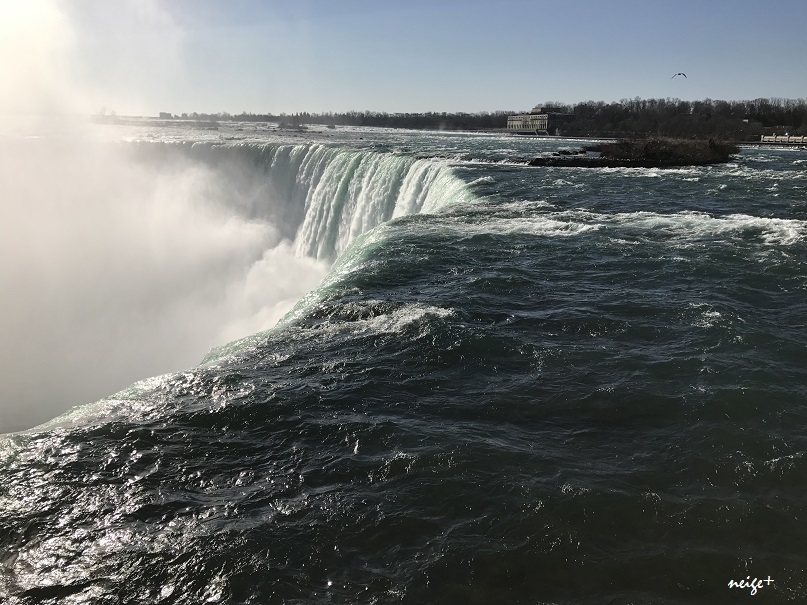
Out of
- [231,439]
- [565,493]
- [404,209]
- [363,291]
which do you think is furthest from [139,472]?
[404,209]

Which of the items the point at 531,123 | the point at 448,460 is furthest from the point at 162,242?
the point at 531,123

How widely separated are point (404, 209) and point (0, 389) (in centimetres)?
1497

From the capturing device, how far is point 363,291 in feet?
36.7

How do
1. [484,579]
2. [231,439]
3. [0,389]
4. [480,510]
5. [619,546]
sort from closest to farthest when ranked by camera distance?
[484,579]
[619,546]
[480,510]
[231,439]
[0,389]

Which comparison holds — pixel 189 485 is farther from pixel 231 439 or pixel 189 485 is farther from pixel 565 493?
pixel 565 493

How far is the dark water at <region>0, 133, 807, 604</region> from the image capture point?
4.67 metres

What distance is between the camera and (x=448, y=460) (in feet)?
20.2

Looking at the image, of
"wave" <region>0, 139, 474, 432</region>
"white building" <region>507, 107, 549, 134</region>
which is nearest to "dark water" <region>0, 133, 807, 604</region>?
"wave" <region>0, 139, 474, 432</region>

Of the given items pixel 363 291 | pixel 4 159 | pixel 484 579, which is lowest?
pixel 484 579

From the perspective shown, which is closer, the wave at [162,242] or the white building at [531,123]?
the wave at [162,242]

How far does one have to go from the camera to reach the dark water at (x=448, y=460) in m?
4.67

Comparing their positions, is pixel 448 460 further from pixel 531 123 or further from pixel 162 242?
pixel 531 123

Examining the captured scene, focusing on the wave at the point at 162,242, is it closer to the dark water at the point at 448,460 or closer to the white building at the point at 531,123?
the dark water at the point at 448,460

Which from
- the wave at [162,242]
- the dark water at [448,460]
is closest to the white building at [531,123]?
the wave at [162,242]
